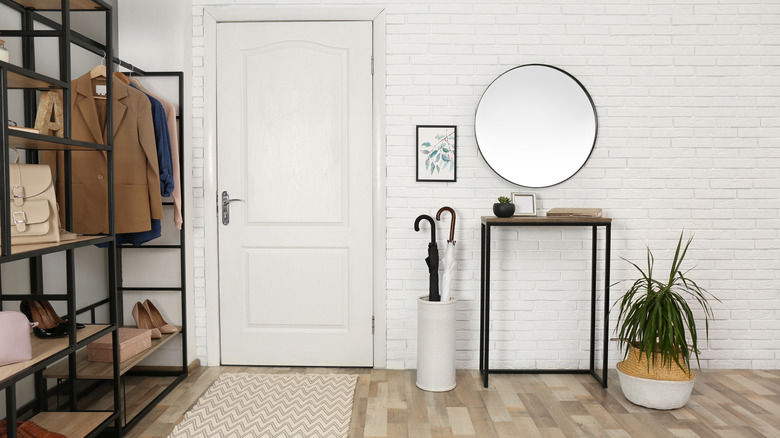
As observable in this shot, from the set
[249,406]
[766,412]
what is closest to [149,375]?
[249,406]

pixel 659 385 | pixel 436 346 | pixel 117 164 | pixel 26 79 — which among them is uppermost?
pixel 26 79

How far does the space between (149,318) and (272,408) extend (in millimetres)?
925

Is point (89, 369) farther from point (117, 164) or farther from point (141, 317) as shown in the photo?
point (117, 164)

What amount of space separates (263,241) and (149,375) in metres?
0.99

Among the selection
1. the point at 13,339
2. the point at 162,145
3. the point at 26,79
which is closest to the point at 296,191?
the point at 162,145

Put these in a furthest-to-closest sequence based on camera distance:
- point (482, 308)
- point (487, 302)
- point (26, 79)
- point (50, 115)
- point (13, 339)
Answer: point (482, 308) < point (487, 302) < point (50, 115) < point (26, 79) < point (13, 339)

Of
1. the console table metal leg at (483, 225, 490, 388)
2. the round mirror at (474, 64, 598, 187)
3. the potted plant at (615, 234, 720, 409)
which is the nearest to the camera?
the potted plant at (615, 234, 720, 409)

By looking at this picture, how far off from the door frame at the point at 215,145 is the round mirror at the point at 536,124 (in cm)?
61

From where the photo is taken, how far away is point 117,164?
2.56 meters

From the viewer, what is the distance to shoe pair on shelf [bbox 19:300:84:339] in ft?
6.88

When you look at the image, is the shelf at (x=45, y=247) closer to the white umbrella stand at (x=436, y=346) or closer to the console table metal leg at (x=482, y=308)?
the white umbrella stand at (x=436, y=346)

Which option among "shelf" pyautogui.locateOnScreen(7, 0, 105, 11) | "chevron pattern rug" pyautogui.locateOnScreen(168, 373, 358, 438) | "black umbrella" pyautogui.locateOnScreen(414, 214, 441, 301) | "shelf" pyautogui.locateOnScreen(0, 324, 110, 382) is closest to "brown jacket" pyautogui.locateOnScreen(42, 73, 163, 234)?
"shelf" pyautogui.locateOnScreen(7, 0, 105, 11)

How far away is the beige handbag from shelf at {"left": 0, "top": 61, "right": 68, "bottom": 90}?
0.28 meters

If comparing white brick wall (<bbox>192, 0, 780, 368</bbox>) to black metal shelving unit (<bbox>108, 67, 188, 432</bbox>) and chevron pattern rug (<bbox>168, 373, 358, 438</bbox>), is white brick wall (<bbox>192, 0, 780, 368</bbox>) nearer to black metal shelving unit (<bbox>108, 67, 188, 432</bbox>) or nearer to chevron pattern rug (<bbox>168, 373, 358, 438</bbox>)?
black metal shelving unit (<bbox>108, 67, 188, 432</bbox>)
